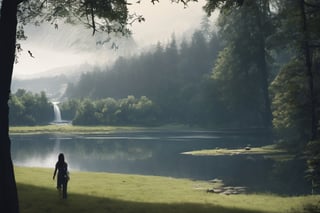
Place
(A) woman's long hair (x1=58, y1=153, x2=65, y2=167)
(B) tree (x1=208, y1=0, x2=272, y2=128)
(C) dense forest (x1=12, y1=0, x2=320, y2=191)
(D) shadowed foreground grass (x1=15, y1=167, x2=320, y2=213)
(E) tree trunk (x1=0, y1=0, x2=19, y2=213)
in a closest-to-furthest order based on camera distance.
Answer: (E) tree trunk (x1=0, y1=0, x2=19, y2=213) < (D) shadowed foreground grass (x1=15, y1=167, x2=320, y2=213) < (A) woman's long hair (x1=58, y1=153, x2=65, y2=167) < (C) dense forest (x1=12, y1=0, x2=320, y2=191) < (B) tree (x1=208, y1=0, x2=272, y2=128)

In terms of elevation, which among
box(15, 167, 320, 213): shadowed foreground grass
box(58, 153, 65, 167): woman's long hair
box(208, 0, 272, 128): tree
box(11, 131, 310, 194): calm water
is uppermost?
box(208, 0, 272, 128): tree

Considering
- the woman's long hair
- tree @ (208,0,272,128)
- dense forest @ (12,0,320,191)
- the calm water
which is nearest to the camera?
the woman's long hair

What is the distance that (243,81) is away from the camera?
93562mm

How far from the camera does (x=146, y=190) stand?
28812 mm

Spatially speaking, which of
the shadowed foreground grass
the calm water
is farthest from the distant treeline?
the shadowed foreground grass

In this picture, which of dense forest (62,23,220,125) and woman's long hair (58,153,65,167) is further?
dense forest (62,23,220,125)

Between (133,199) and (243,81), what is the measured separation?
72861 mm

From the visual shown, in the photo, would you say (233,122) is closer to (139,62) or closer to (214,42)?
(214,42)

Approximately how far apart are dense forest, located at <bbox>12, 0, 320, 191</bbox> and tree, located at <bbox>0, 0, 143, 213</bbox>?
626 cm

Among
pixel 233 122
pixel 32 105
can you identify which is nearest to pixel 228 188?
pixel 233 122

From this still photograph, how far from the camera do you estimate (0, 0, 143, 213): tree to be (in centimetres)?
1655

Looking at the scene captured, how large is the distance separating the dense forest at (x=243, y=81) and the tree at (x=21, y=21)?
6.26m

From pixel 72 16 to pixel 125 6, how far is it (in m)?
3.99

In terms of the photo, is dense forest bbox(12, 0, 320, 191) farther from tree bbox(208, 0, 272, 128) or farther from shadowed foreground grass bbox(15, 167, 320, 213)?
shadowed foreground grass bbox(15, 167, 320, 213)
